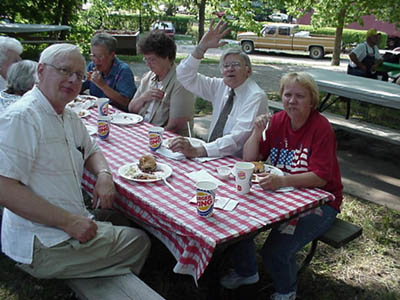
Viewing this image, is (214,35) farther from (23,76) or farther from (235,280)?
(235,280)

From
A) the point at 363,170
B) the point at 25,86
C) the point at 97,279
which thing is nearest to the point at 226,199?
the point at 97,279

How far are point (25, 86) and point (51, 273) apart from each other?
1.24 metres

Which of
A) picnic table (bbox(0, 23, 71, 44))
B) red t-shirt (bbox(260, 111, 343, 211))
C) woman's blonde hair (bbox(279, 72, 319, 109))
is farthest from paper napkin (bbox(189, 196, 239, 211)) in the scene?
picnic table (bbox(0, 23, 71, 44))

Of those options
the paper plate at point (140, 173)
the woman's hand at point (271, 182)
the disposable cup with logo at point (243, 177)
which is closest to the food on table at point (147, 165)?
the paper plate at point (140, 173)

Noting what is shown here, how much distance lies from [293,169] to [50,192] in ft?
4.53

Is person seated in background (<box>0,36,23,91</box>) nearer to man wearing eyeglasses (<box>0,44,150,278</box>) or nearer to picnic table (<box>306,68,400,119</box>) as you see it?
man wearing eyeglasses (<box>0,44,150,278</box>)

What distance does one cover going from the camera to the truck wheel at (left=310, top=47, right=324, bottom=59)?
18.4m

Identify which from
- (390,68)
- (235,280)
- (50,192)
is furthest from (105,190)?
(390,68)

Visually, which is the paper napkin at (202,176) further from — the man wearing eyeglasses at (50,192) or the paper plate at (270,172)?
the man wearing eyeglasses at (50,192)

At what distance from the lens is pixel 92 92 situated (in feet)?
14.7

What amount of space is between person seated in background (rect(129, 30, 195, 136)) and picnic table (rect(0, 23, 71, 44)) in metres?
6.15

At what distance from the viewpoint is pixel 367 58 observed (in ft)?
28.2

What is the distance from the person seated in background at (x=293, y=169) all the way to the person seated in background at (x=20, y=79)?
1444mm

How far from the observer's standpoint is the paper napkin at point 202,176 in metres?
2.28
